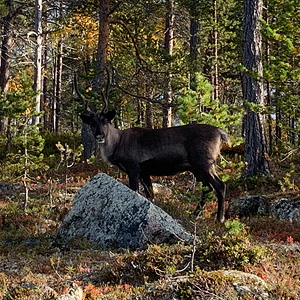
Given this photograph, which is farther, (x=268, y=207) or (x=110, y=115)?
(x=268, y=207)

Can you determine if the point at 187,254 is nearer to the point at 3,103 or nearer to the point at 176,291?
the point at 176,291

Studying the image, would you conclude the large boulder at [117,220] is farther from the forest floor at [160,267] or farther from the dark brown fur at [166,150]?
the dark brown fur at [166,150]

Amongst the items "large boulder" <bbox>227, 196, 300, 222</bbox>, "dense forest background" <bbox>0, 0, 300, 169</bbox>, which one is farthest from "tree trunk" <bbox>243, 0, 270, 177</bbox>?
"large boulder" <bbox>227, 196, 300, 222</bbox>

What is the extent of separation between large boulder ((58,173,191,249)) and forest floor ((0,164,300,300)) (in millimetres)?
309

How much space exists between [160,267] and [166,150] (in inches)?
180

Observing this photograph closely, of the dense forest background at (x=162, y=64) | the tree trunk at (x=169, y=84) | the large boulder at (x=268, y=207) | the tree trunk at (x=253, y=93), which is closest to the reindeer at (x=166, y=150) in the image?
the dense forest background at (x=162, y=64)

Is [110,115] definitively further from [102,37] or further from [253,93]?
[102,37]

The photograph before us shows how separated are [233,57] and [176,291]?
19.0m

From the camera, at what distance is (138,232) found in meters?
7.81

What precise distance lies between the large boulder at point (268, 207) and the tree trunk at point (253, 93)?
3.44m

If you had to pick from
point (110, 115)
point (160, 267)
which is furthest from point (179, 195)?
point (160, 267)

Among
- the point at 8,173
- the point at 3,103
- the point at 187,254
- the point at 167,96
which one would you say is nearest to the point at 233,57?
the point at 167,96

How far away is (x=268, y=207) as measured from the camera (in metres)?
11.0

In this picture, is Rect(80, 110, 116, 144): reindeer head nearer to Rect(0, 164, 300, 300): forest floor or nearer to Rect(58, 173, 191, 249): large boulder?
Rect(58, 173, 191, 249): large boulder
